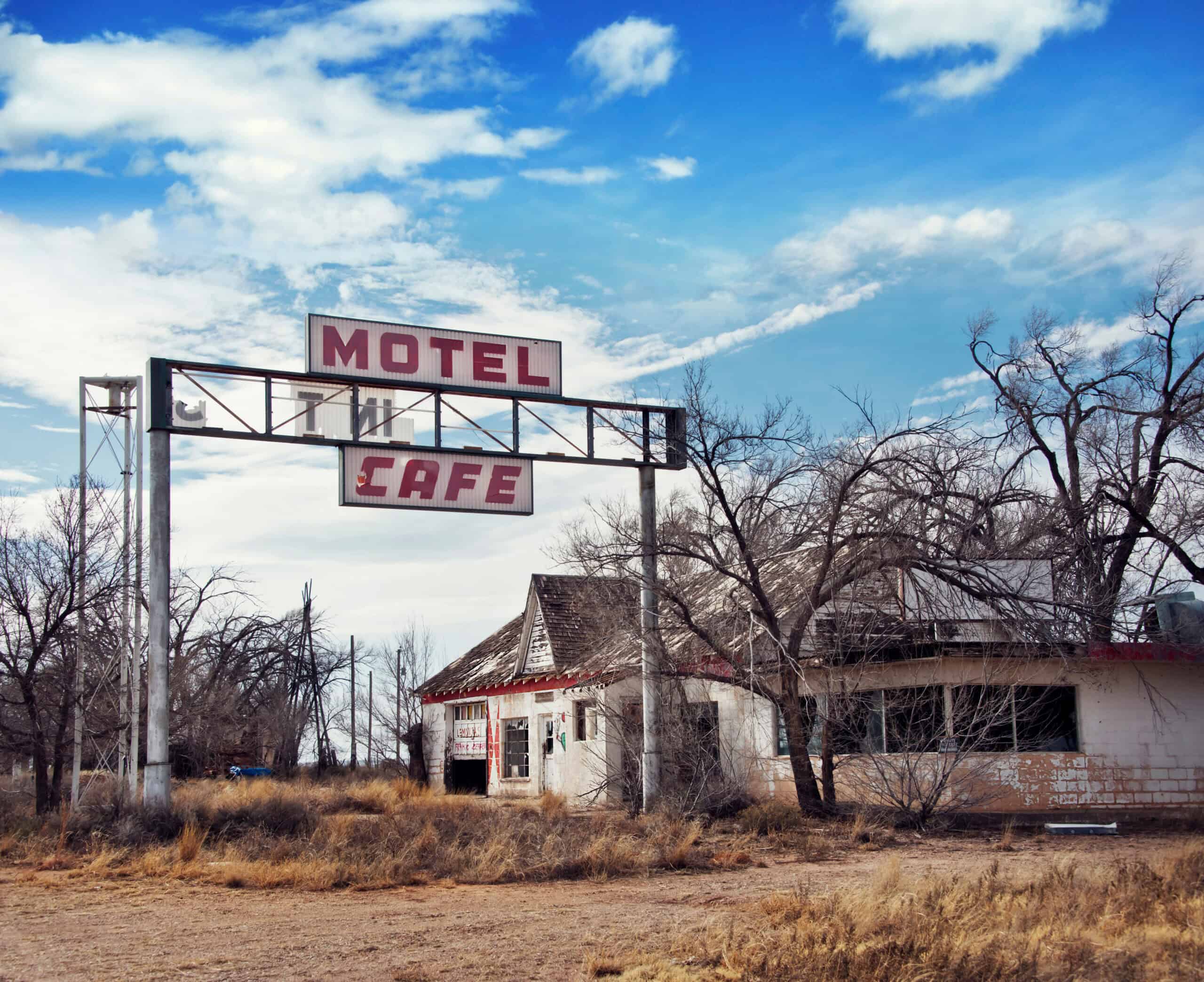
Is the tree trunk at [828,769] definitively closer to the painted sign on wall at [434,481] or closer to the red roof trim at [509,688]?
the painted sign on wall at [434,481]

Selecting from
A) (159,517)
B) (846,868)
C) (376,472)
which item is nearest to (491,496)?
(376,472)

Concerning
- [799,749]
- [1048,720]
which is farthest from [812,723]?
[1048,720]

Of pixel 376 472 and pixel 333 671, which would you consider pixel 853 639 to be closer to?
pixel 376 472

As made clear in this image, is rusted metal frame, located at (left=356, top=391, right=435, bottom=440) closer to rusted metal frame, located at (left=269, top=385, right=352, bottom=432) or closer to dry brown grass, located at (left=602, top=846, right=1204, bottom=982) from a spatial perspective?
rusted metal frame, located at (left=269, top=385, right=352, bottom=432)

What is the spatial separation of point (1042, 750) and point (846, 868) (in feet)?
23.8

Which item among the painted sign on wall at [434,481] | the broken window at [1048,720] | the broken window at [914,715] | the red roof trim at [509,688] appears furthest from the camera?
the red roof trim at [509,688]

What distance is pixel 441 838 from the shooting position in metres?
15.7

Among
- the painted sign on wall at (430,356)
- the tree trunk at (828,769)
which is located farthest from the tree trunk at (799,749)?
the painted sign on wall at (430,356)

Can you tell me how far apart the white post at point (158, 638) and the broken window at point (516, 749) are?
14241 millimetres

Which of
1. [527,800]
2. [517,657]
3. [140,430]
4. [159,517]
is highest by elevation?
[140,430]

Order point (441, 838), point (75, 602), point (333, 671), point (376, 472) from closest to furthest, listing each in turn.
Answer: point (441, 838) < point (376, 472) < point (75, 602) < point (333, 671)

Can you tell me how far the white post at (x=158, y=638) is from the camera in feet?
52.4

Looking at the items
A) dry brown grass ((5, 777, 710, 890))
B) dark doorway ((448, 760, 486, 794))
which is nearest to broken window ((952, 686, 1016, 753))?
dry brown grass ((5, 777, 710, 890))

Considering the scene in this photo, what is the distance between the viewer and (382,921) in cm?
1062
